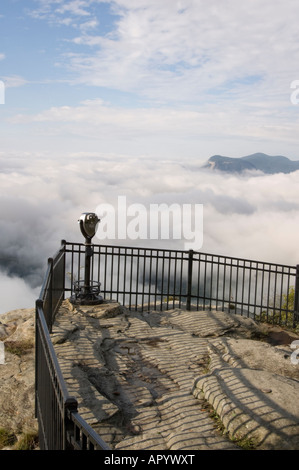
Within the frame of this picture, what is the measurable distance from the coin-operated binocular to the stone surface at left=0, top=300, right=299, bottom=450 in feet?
1.35

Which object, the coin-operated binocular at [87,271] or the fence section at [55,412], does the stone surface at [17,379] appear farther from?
the coin-operated binocular at [87,271]

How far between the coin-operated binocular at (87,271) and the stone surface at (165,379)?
411 millimetres

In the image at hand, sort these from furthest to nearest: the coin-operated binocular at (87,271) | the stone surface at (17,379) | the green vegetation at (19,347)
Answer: the coin-operated binocular at (87,271), the green vegetation at (19,347), the stone surface at (17,379)

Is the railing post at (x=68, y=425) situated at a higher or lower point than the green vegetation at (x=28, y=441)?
higher

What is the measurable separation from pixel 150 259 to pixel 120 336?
2760 mm

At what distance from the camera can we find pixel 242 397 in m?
5.60

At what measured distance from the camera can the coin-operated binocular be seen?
1010cm

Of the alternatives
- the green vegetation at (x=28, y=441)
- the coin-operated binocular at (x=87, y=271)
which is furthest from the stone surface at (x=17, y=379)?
Result: the coin-operated binocular at (x=87, y=271)

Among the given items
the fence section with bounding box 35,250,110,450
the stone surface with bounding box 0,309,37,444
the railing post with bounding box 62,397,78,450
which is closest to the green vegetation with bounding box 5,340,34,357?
the stone surface with bounding box 0,309,37,444

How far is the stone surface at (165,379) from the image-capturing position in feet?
16.6

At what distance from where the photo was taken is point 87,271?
1024cm

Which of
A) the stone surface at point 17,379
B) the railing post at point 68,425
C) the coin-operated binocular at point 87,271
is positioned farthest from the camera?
the coin-operated binocular at point 87,271
